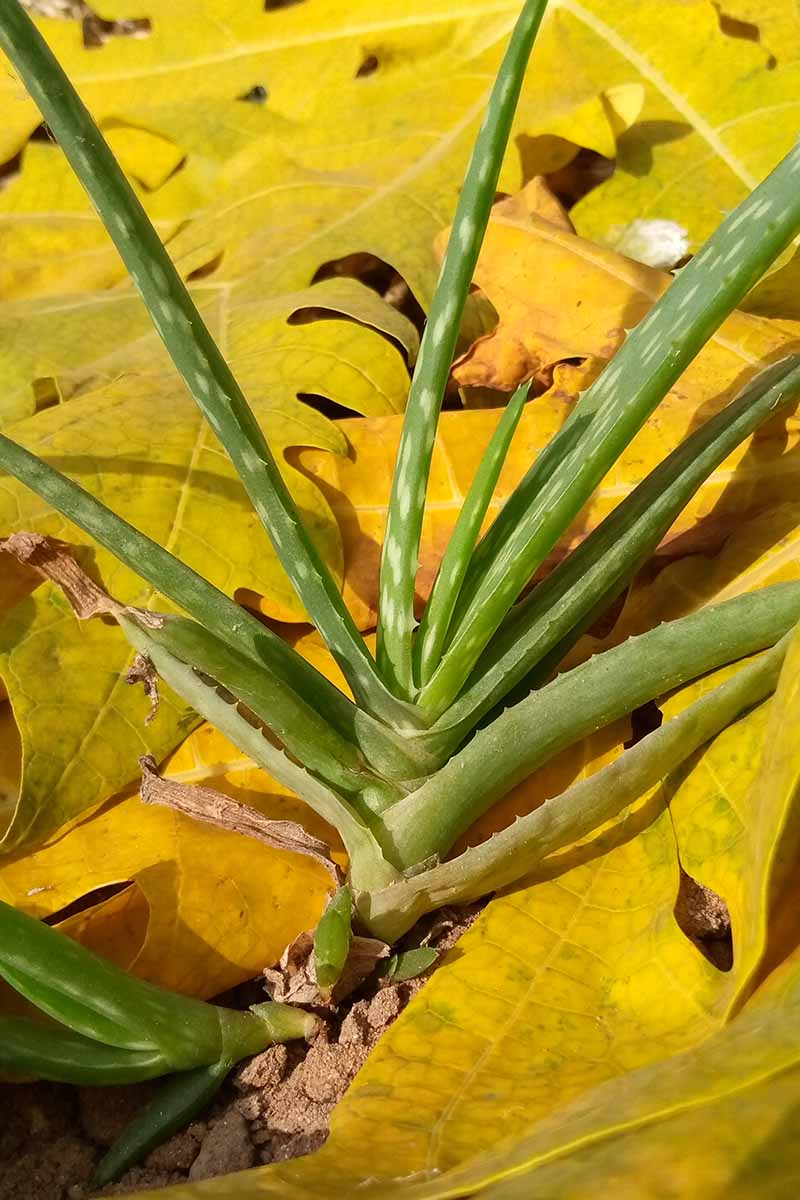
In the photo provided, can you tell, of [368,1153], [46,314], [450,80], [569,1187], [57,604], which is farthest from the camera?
[450,80]

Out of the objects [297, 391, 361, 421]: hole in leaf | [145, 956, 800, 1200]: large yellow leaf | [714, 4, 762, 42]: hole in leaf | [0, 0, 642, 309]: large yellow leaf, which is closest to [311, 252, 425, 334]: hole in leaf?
[0, 0, 642, 309]: large yellow leaf

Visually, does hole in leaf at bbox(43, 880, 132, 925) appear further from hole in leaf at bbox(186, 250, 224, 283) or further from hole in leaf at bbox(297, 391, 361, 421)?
hole in leaf at bbox(186, 250, 224, 283)

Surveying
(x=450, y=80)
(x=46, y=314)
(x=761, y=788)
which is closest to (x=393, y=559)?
(x=761, y=788)

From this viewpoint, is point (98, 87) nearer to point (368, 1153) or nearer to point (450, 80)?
point (450, 80)

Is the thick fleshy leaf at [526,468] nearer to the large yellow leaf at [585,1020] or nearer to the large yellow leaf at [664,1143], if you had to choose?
the large yellow leaf at [585,1020]

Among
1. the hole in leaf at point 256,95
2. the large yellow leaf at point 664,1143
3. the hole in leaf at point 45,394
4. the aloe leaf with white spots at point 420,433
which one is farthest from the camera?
the hole in leaf at point 256,95

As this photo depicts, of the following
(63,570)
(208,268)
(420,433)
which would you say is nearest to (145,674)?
(63,570)

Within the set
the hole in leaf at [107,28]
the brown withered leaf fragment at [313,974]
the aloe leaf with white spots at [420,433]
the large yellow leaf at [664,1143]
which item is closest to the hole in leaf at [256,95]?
the hole in leaf at [107,28]
